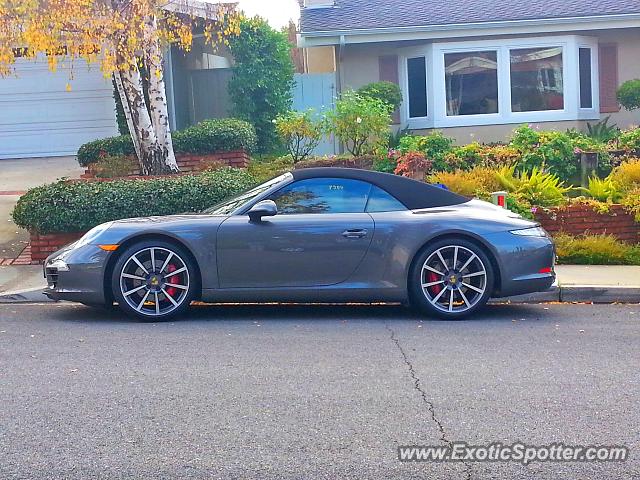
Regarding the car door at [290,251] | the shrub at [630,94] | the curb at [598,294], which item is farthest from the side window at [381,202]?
the shrub at [630,94]

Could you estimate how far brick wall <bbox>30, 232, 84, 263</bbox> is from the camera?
1055 centimetres

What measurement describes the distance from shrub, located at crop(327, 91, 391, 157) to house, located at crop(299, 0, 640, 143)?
11.5ft

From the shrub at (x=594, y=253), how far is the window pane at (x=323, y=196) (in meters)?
3.82

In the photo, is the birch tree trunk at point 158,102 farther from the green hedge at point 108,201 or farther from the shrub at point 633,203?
the shrub at point 633,203

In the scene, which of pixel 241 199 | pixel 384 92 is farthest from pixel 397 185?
pixel 384 92

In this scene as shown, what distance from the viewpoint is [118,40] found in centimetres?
1050

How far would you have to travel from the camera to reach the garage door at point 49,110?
17766 millimetres

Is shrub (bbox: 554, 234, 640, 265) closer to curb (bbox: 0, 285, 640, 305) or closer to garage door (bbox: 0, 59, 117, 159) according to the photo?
curb (bbox: 0, 285, 640, 305)

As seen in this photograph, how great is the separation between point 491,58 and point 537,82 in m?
1.05

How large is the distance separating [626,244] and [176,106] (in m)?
9.88

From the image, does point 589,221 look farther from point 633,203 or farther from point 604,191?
point 604,191

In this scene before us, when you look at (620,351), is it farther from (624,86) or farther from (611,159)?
(624,86)

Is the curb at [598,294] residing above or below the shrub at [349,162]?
below

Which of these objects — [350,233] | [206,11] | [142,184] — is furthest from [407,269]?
[206,11]
